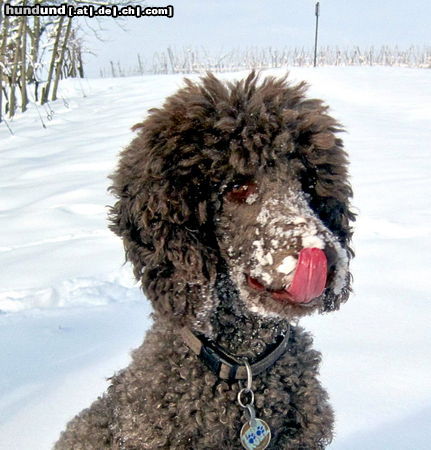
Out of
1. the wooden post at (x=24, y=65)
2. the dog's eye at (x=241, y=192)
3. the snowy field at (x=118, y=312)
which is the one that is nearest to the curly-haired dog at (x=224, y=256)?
the dog's eye at (x=241, y=192)

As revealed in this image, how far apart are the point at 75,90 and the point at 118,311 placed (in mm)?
26260

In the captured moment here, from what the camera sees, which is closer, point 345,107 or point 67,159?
point 67,159

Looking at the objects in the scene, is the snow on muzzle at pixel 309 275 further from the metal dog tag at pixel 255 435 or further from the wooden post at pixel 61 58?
the wooden post at pixel 61 58

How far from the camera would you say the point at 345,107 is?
43.6 ft

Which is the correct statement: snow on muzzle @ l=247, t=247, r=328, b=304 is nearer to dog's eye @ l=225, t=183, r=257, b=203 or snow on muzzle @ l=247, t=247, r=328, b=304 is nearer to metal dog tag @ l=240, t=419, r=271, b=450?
dog's eye @ l=225, t=183, r=257, b=203

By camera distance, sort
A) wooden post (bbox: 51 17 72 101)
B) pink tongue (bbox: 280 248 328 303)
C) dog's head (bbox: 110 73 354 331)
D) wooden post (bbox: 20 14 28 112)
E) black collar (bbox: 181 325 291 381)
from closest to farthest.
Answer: pink tongue (bbox: 280 248 328 303) → dog's head (bbox: 110 73 354 331) → black collar (bbox: 181 325 291 381) → wooden post (bbox: 20 14 28 112) → wooden post (bbox: 51 17 72 101)

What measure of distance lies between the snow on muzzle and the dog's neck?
0.35 metres

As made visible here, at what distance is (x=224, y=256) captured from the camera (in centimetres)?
179

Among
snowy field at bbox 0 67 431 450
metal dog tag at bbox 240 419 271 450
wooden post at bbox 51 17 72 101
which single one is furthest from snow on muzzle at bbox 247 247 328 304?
wooden post at bbox 51 17 72 101

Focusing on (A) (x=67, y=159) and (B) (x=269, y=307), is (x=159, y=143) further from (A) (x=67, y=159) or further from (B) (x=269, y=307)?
(A) (x=67, y=159)

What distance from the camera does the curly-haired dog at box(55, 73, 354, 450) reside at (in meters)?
1.71

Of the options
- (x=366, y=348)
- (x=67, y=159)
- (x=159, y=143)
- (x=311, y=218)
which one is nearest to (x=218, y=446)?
(x=311, y=218)

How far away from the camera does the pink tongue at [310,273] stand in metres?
1.45

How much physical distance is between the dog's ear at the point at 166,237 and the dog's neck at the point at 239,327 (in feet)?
0.33
